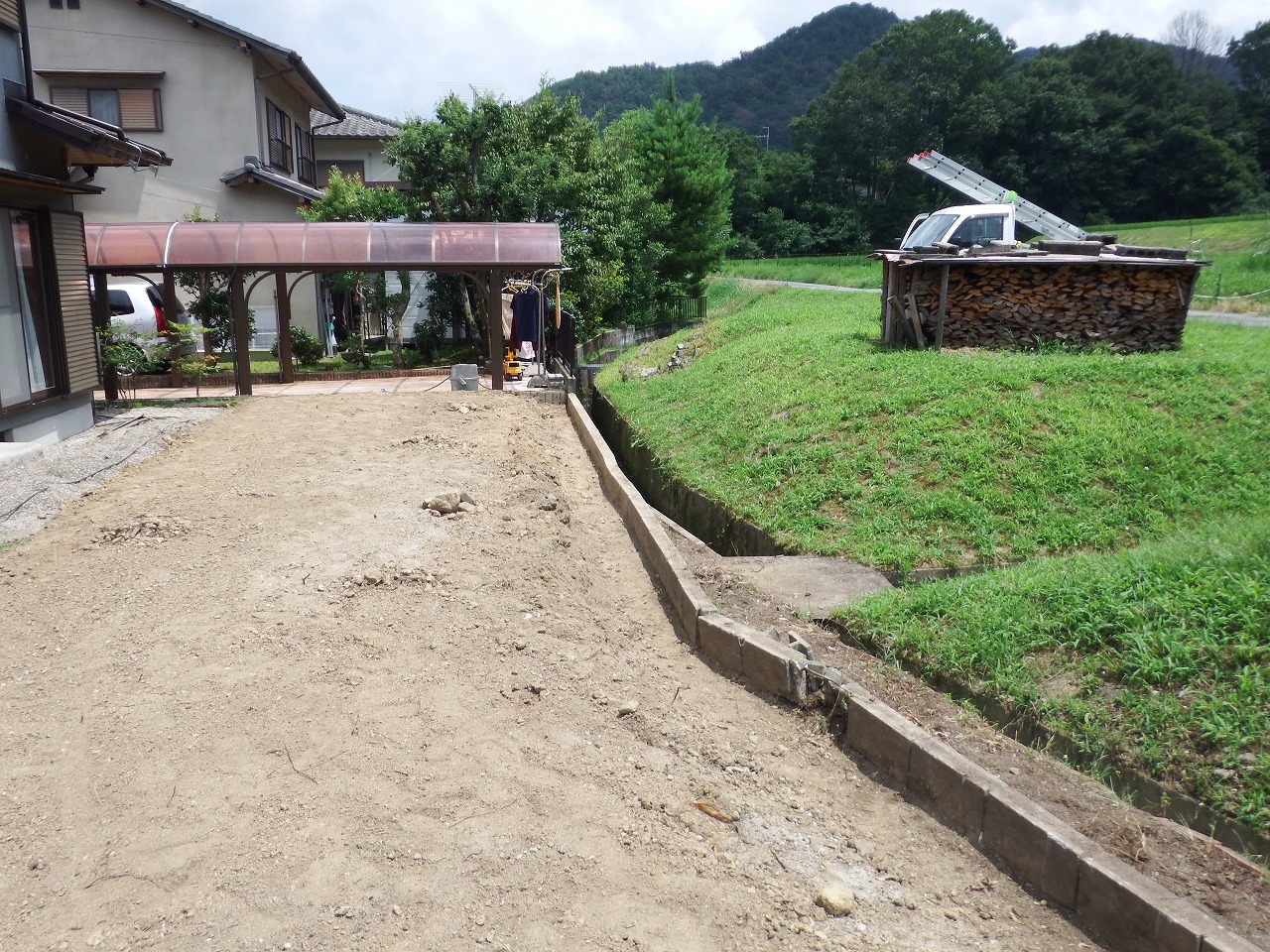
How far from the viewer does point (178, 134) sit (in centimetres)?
2239

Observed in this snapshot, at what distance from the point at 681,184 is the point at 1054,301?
64.8 feet

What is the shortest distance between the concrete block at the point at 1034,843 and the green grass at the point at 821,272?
28.6 meters

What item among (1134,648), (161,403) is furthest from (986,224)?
(161,403)

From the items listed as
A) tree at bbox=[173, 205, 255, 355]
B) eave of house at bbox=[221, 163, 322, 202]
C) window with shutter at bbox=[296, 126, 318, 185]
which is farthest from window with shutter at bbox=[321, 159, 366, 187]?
tree at bbox=[173, 205, 255, 355]

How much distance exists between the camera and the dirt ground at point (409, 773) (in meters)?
Answer: 3.38

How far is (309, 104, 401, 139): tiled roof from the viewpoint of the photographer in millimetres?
28359

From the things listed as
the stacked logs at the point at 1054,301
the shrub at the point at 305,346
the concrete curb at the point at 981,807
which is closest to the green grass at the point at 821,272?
the shrub at the point at 305,346

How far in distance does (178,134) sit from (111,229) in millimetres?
7458

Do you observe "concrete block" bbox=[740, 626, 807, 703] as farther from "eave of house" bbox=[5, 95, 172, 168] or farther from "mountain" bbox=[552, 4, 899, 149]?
"mountain" bbox=[552, 4, 899, 149]

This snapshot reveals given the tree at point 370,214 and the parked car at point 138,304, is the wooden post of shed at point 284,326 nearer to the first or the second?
the tree at point 370,214

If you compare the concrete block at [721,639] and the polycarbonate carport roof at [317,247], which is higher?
the polycarbonate carport roof at [317,247]

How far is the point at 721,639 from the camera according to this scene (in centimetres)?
580

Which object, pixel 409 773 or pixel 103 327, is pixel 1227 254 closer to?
pixel 103 327

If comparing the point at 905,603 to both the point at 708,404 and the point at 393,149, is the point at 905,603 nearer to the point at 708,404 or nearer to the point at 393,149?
the point at 708,404
